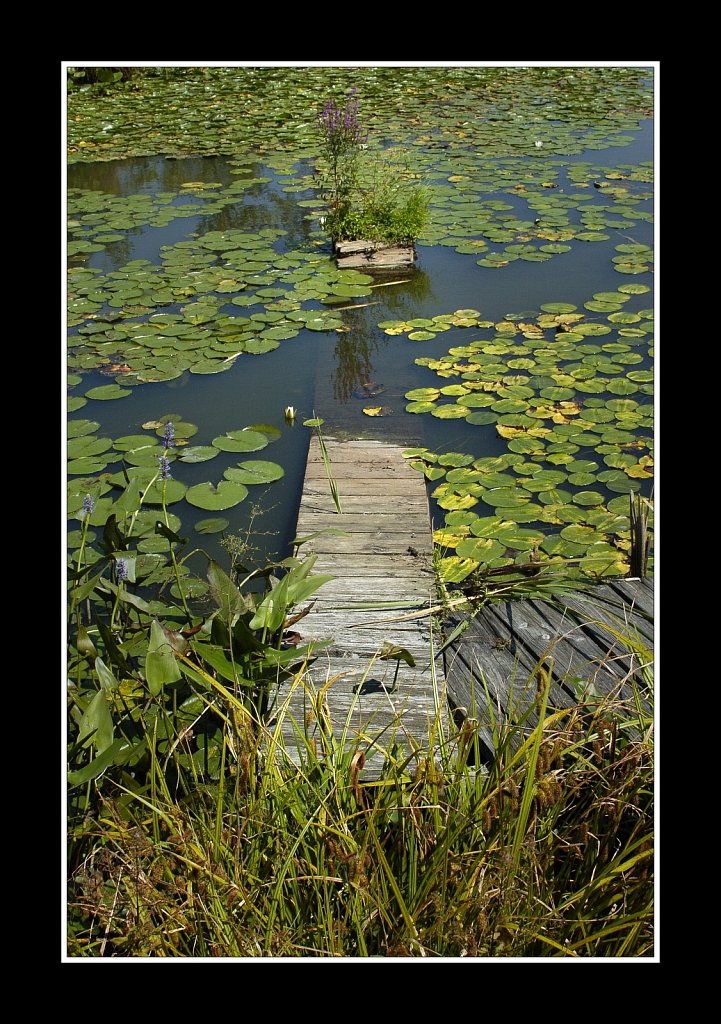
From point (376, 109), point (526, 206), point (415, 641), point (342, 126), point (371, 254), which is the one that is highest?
point (376, 109)

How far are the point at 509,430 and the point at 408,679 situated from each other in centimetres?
176

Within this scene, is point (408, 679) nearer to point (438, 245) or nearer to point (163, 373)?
point (163, 373)

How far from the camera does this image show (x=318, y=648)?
2.15m

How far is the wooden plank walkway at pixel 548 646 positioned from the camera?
205 centimetres

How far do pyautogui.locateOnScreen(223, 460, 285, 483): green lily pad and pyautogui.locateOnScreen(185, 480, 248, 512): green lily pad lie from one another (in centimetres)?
3

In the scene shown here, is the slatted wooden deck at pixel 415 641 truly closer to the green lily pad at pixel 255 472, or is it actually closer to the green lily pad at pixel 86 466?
the green lily pad at pixel 255 472

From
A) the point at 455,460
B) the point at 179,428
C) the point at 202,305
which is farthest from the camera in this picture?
the point at 202,305

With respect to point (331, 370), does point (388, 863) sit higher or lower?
lower

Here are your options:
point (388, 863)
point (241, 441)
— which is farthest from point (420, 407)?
point (388, 863)

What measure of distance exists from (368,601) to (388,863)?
1180mm

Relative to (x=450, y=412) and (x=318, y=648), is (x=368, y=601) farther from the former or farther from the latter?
(x=450, y=412)

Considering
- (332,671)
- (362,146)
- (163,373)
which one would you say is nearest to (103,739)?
(332,671)
